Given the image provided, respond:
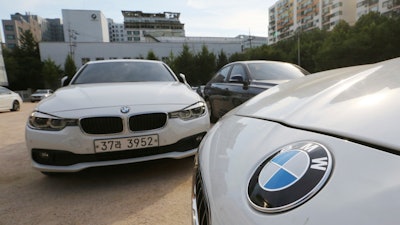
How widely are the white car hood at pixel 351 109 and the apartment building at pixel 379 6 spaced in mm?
59298

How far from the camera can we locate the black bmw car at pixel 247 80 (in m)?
4.15

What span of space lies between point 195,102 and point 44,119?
132 centimetres

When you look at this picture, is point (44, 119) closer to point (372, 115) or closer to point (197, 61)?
point (372, 115)

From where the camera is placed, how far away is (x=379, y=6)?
5772 centimetres

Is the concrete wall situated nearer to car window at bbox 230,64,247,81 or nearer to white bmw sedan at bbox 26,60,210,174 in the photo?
car window at bbox 230,64,247,81

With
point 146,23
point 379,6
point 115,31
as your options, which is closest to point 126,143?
point 379,6

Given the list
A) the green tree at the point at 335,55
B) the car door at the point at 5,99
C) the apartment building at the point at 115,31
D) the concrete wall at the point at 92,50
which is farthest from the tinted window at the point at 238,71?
the apartment building at the point at 115,31

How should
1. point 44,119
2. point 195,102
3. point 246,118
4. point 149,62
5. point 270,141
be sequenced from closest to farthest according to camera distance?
point 270,141, point 246,118, point 44,119, point 195,102, point 149,62

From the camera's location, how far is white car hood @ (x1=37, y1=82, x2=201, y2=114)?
97.4 inches

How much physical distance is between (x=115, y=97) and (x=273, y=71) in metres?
2.75

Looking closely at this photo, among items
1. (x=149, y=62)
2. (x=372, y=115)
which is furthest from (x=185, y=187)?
(x=149, y=62)

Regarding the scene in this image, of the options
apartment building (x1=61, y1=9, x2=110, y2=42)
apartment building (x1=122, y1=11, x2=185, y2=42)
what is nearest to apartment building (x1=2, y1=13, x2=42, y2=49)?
apartment building (x1=61, y1=9, x2=110, y2=42)

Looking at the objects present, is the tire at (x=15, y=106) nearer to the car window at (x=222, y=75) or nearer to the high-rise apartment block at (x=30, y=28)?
the car window at (x=222, y=75)

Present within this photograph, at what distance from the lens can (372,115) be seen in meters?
0.67
